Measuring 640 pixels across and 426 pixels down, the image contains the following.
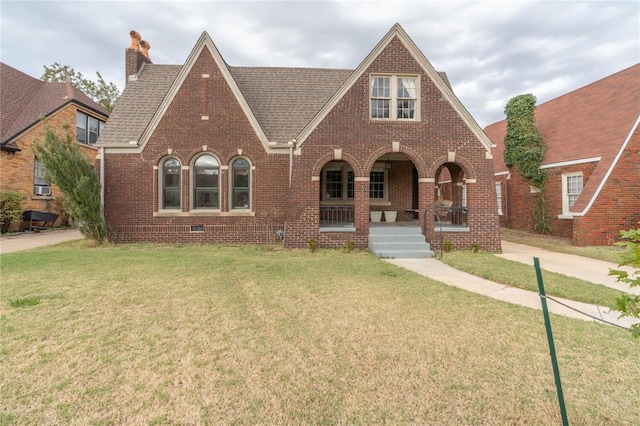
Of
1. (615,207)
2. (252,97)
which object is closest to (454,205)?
(615,207)

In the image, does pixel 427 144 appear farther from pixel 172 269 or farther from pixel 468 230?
pixel 172 269

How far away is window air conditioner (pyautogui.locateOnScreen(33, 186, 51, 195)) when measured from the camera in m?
18.2

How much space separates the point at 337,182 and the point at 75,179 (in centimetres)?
1047

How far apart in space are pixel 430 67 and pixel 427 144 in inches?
113

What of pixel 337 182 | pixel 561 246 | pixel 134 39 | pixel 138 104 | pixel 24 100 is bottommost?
pixel 561 246

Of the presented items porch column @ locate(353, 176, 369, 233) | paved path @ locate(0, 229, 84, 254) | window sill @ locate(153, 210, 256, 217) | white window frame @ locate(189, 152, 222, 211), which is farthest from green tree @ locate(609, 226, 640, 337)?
paved path @ locate(0, 229, 84, 254)

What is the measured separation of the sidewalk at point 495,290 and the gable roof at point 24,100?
2223 cm

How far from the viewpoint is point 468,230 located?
37.3 feet

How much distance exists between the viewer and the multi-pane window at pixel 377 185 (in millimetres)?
14943

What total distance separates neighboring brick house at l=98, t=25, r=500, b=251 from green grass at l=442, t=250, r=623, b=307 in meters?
2.07

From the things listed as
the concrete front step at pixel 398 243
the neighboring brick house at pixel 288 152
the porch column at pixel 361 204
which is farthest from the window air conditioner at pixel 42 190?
the concrete front step at pixel 398 243

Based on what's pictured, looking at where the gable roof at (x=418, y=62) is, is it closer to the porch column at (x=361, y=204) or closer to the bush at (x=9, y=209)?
the porch column at (x=361, y=204)

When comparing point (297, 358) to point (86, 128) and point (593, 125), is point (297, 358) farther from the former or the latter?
point (86, 128)

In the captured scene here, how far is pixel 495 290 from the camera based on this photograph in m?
6.43
